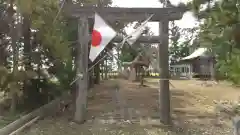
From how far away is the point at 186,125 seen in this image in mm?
6578

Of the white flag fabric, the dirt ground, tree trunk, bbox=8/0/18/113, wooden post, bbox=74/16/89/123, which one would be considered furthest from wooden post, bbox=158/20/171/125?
tree trunk, bbox=8/0/18/113

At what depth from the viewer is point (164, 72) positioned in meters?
6.70

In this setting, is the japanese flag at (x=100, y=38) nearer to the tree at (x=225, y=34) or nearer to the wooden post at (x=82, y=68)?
the wooden post at (x=82, y=68)

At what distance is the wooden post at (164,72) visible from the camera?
21.8ft

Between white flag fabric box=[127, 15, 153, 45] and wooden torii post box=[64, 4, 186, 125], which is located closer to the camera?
white flag fabric box=[127, 15, 153, 45]

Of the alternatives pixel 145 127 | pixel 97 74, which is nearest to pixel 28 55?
pixel 145 127

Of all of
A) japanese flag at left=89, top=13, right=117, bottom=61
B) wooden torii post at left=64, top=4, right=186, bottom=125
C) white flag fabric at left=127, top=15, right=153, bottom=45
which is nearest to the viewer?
japanese flag at left=89, top=13, right=117, bottom=61

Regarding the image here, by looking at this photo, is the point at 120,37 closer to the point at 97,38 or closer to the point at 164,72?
the point at 97,38

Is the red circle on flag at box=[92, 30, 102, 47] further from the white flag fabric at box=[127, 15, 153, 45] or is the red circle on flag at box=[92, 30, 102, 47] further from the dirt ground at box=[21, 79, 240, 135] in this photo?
the dirt ground at box=[21, 79, 240, 135]

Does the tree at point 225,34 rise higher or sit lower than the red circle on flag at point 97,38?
lower

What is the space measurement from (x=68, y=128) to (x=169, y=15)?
3.29m

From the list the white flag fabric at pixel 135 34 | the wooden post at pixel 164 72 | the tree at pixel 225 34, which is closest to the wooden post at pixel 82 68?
the white flag fabric at pixel 135 34

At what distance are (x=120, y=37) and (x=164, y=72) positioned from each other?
1260 millimetres

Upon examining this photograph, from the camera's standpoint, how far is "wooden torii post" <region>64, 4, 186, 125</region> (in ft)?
21.7
